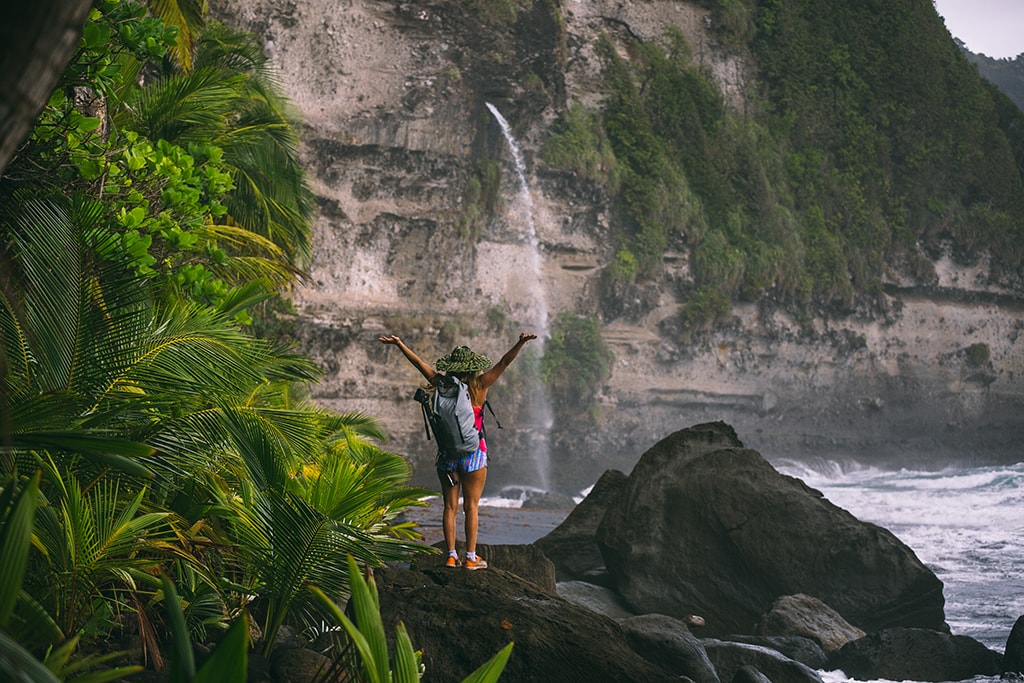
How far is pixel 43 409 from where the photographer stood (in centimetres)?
367

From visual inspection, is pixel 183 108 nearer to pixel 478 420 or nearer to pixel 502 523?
pixel 478 420

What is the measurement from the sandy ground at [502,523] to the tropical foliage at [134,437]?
8.55 metres

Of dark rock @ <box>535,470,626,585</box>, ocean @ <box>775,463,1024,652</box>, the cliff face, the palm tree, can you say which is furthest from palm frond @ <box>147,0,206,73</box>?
the cliff face

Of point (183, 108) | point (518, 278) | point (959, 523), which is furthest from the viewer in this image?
point (518, 278)

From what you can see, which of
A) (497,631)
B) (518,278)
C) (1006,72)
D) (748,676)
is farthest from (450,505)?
(1006,72)

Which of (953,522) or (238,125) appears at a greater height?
(238,125)

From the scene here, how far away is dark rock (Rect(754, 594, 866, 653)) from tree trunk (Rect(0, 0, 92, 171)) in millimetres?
8486

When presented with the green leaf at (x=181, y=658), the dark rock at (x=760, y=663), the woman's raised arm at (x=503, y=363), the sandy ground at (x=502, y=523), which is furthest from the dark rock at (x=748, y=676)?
the sandy ground at (x=502, y=523)

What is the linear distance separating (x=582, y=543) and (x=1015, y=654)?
4.47 meters

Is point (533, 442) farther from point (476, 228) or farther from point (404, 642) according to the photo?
point (404, 642)

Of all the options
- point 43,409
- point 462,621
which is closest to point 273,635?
point 462,621

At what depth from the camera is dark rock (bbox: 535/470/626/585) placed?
11125 mm

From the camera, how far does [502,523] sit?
1898 cm

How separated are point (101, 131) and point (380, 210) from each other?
20.7 m
